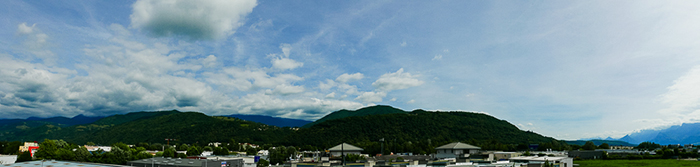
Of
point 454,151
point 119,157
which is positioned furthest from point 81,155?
point 454,151

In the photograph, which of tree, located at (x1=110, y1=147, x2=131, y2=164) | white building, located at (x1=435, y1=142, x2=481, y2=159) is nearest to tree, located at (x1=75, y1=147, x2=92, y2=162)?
tree, located at (x1=110, y1=147, x2=131, y2=164)

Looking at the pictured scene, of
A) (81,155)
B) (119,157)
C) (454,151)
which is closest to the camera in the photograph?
(119,157)

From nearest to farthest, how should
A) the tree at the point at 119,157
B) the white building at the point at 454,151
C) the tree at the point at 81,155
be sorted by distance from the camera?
the tree at the point at 119,157 → the tree at the point at 81,155 → the white building at the point at 454,151

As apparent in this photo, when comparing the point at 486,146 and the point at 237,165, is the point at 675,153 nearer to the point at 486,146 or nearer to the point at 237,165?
the point at 486,146

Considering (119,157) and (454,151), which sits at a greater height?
(119,157)

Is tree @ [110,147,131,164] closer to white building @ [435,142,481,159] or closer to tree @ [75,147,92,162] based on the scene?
tree @ [75,147,92,162]

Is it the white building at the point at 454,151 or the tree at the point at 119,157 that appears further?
the white building at the point at 454,151

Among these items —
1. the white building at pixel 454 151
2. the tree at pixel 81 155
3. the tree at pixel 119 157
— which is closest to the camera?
the tree at pixel 119 157

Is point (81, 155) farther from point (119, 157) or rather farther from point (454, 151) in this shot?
point (454, 151)

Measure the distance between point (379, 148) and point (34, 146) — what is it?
382 feet

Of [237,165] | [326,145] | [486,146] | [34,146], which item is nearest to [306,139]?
[326,145]

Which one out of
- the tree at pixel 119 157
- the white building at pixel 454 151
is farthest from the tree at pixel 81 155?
the white building at pixel 454 151

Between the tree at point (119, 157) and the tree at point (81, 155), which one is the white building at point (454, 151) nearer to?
the tree at point (119, 157)

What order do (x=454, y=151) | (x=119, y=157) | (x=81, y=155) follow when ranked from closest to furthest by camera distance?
(x=119, y=157) → (x=81, y=155) → (x=454, y=151)
